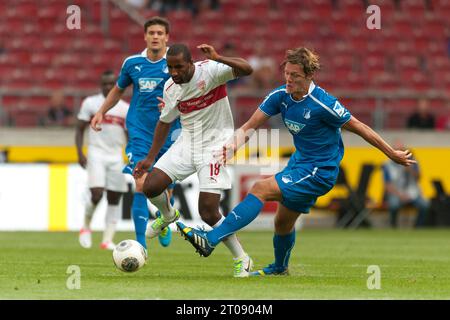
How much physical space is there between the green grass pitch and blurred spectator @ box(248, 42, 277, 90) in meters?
4.98

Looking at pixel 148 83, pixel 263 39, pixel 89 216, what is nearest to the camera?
pixel 148 83

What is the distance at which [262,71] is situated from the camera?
2212 centimetres

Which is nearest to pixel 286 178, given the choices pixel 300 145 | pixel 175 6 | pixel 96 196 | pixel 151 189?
pixel 300 145

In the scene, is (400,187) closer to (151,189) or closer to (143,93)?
(143,93)

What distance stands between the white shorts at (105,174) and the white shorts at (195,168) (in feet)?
16.4

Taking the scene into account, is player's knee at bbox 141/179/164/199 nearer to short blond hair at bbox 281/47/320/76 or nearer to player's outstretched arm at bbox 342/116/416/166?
short blond hair at bbox 281/47/320/76

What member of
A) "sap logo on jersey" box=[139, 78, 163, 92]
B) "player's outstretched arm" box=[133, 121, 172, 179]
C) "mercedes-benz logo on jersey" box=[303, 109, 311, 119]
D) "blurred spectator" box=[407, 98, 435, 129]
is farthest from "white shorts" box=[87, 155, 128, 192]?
"blurred spectator" box=[407, 98, 435, 129]

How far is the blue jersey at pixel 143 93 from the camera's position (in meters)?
12.3

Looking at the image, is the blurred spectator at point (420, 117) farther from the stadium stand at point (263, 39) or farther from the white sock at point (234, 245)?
the white sock at point (234, 245)

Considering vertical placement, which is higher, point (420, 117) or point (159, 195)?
point (420, 117)

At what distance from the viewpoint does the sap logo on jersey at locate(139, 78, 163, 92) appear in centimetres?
1224

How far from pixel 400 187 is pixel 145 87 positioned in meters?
10.4

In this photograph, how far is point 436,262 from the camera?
1292 cm
